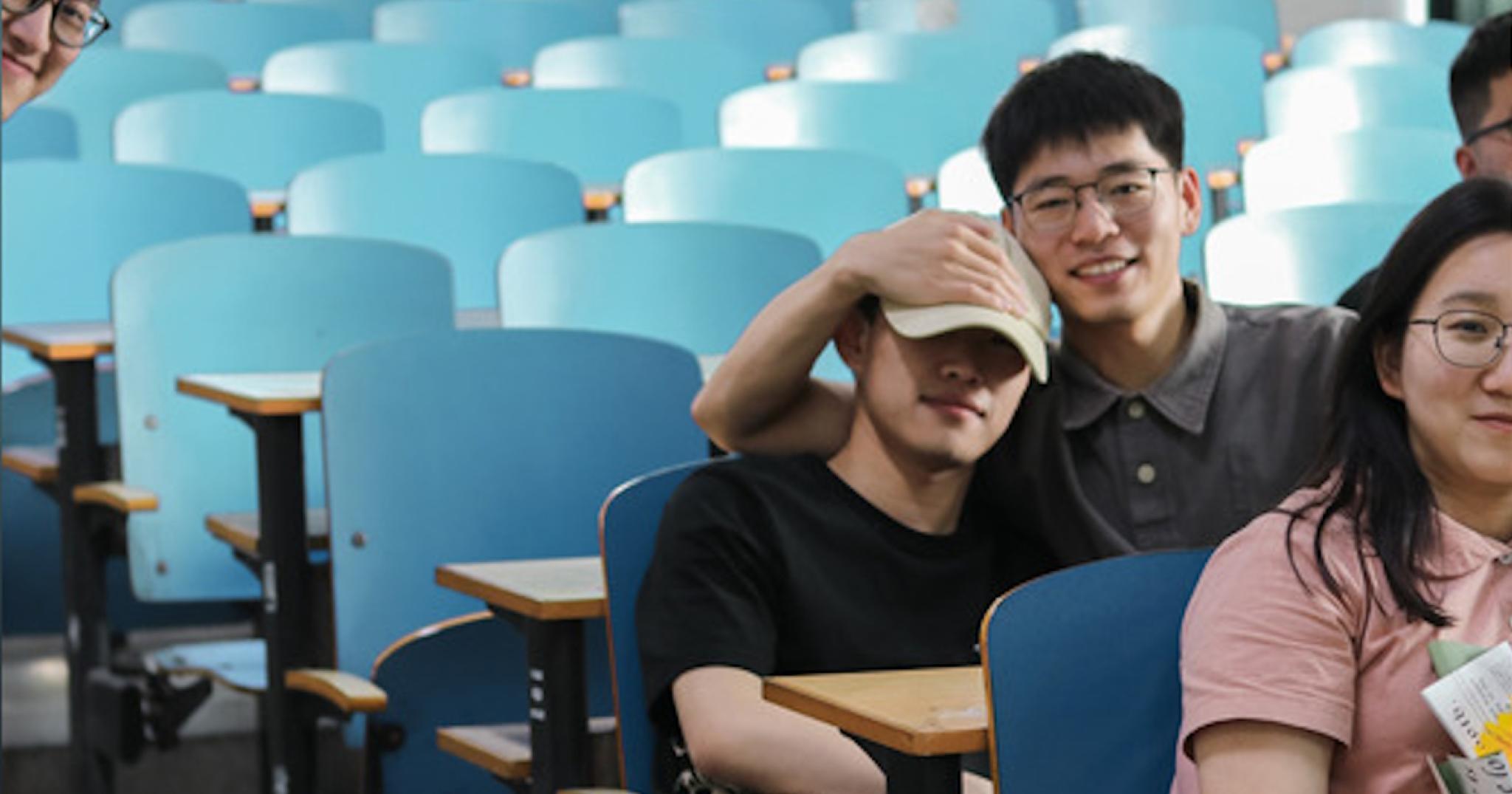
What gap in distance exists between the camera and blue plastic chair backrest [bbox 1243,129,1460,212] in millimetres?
5047

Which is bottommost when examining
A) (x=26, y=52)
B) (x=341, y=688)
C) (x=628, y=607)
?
(x=341, y=688)

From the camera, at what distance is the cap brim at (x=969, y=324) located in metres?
2.37

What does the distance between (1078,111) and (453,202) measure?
2.38 meters

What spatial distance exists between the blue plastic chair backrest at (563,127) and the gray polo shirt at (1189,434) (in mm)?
3021

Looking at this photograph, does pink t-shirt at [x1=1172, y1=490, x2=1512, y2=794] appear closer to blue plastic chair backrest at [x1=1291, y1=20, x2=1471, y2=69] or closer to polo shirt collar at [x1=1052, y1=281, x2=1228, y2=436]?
polo shirt collar at [x1=1052, y1=281, x2=1228, y2=436]

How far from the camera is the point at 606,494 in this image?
3402 mm

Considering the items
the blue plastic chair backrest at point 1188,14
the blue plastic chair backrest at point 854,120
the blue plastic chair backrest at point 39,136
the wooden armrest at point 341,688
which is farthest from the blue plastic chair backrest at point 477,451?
the blue plastic chair backrest at point 1188,14

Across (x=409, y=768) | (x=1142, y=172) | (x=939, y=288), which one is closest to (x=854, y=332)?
(x=939, y=288)

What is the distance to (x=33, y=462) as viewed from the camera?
4031mm

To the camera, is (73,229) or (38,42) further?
(73,229)

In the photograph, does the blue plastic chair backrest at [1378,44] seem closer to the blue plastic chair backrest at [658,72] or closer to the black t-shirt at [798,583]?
the blue plastic chair backrest at [658,72]

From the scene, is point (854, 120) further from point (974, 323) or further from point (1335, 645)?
point (1335, 645)

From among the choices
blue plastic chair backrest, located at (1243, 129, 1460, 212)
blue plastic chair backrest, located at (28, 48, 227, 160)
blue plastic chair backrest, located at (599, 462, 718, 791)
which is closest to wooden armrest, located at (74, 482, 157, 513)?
blue plastic chair backrest, located at (599, 462, 718, 791)

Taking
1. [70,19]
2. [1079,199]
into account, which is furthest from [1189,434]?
[70,19]
